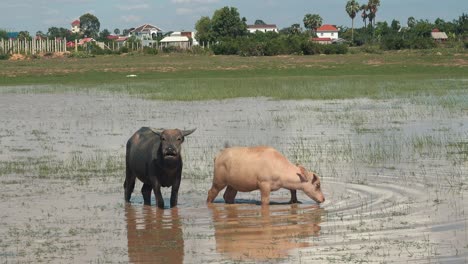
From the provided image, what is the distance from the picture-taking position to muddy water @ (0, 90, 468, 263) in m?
11.4

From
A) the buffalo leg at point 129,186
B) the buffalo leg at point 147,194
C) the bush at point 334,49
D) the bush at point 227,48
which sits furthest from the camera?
the bush at point 227,48

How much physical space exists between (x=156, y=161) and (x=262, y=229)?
2600 millimetres


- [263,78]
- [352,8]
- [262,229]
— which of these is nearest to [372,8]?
[352,8]

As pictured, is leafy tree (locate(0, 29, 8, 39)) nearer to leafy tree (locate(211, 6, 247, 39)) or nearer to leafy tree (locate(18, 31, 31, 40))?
leafy tree (locate(18, 31, 31, 40))

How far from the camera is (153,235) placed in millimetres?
12633

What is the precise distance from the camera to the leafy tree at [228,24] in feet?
Answer: 443

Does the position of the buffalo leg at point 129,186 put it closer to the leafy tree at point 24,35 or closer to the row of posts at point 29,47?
the row of posts at point 29,47

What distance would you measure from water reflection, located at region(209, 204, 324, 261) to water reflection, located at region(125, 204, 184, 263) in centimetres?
54

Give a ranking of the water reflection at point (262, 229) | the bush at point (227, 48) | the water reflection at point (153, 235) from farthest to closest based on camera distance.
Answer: the bush at point (227, 48) → the water reflection at point (262, 229) → the water reflection at point (153, 235)

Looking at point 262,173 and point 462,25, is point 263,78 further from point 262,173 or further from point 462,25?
point 462,25

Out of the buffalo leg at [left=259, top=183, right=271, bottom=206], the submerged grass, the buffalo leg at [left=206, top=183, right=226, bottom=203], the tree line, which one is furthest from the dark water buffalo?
the tree line

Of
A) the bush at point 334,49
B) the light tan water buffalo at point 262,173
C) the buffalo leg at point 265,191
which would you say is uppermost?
the bush at point 334,49

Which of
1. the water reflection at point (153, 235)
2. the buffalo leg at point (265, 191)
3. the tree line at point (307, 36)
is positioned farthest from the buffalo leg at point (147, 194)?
the tree line at point (307, 36)

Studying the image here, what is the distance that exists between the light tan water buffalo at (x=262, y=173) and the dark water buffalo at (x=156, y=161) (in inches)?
28.9
